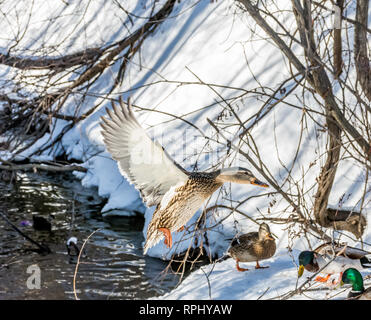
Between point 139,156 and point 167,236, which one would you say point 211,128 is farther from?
point 167,236

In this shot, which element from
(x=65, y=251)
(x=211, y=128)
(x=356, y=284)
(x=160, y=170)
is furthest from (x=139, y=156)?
(x=65, y=251)

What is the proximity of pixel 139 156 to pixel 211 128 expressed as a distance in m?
1.86

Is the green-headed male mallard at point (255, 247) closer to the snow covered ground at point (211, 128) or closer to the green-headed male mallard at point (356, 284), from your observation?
the snow covered ground at point (211, 128)

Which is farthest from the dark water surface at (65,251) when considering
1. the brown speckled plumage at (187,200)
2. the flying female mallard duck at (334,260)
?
the brown speckled plumage at (187,200)

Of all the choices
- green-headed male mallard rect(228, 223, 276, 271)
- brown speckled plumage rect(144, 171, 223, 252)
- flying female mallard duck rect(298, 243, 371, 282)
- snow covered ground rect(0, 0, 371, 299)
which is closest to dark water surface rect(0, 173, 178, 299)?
snow covered ground rect(0, 0, 371, 299)

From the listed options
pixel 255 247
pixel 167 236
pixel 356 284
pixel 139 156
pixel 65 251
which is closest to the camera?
pixel 167 236

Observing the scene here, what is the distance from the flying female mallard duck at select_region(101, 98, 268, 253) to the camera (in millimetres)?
2381

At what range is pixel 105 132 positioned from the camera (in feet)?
7.84

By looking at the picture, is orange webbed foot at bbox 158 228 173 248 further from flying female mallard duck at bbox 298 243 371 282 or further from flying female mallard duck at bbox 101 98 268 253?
flying female mallard duck at bbox 298 243 371 282

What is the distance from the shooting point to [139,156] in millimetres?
2469

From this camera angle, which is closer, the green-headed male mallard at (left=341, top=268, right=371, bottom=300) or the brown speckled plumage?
the brown speckled plumage

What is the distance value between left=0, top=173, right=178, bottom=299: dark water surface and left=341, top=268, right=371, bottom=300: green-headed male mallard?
212 cm

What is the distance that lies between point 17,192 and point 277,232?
4.09 meters
